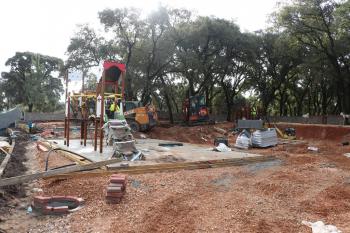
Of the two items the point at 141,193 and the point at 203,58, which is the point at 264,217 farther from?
the point at 203,58

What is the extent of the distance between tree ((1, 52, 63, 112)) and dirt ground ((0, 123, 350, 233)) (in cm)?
5073

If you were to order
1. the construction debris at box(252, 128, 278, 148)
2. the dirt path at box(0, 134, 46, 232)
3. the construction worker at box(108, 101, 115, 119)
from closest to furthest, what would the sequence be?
the dirt path at box(0, 134, 46, 232), the construction worker at box(108, 101, 115, 119), the construction debris at box(252, 128, 278, 148)

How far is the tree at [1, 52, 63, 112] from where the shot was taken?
5738cm

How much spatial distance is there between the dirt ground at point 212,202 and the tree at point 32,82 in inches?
1997

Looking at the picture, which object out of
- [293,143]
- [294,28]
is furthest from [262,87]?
[293,143]

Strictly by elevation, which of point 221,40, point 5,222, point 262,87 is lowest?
point 5,222

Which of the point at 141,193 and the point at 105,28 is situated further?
the point at 105,28

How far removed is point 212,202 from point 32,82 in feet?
177

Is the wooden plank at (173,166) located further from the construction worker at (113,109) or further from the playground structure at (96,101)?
the construction worker at (113,109)

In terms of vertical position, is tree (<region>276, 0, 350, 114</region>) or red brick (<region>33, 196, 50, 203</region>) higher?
tree (<region>276, 0, 350, 114</region>)

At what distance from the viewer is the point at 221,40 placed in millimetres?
37219

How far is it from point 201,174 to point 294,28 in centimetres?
2429

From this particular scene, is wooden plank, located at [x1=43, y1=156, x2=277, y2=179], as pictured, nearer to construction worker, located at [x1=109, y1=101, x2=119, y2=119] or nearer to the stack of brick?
the stack of brick

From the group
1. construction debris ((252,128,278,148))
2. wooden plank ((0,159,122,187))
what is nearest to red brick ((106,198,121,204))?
wooden plank ((0,159,122,187))
